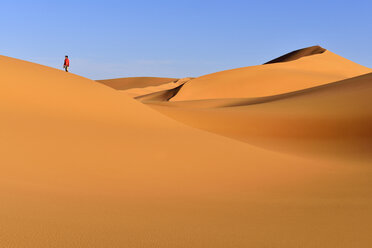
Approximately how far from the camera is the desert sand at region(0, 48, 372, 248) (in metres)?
4.55

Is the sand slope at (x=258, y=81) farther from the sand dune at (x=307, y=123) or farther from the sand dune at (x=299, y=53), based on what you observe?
the sand dune at (x=307, y=123)

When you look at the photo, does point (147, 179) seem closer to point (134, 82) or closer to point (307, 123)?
point (307, 123)

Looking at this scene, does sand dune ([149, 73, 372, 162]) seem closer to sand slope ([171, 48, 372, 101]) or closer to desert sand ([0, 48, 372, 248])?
desert sand ([0, 48, 372, 248])

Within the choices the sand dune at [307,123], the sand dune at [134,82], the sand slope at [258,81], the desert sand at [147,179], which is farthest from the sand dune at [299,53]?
the desert sand at [147,179]

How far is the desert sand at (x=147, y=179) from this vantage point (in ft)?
14.9

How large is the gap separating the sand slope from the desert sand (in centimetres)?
3147

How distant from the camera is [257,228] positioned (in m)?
4.91

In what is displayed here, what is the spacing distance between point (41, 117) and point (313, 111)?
1503 centimetres

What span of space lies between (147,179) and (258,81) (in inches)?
1739

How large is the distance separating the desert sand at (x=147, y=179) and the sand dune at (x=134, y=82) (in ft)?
320

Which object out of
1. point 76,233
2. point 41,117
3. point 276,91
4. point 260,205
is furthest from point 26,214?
point 276,91

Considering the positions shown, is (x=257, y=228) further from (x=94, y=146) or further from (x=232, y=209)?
(x=94, y=146)

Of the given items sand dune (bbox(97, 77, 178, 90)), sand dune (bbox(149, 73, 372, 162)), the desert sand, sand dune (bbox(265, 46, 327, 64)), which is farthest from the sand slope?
sand dune (bbox(97, 77, 178, 90))

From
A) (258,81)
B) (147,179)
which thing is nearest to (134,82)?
(258,81)
